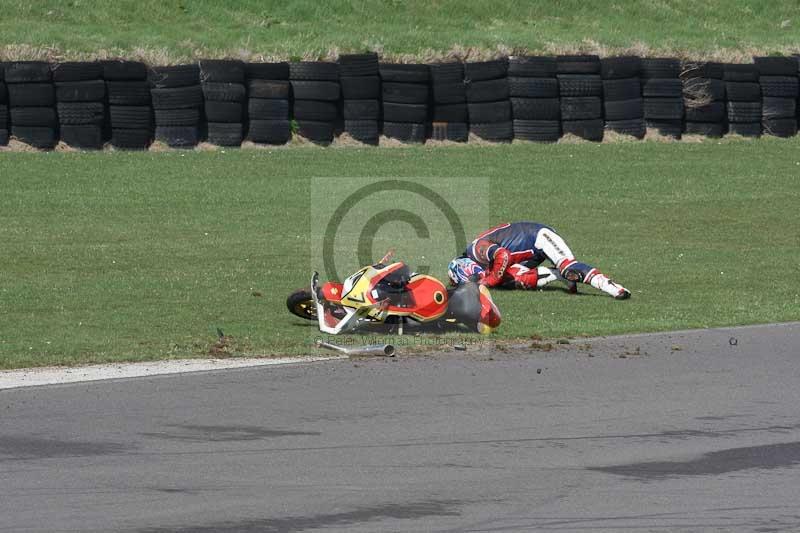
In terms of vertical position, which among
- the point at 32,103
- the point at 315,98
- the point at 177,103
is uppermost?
the point at 315,98

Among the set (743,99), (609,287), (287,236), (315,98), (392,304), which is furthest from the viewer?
(743,99)

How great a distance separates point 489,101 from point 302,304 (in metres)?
14.5

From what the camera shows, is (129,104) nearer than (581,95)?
Yes

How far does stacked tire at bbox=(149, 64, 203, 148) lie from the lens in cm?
2339

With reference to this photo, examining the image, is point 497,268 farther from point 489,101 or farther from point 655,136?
point 655,136

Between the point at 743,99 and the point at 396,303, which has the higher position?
the point at 743,99

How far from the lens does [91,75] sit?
75.0 feet

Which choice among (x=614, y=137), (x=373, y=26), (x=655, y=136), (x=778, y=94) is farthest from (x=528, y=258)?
(x=373, y=26)

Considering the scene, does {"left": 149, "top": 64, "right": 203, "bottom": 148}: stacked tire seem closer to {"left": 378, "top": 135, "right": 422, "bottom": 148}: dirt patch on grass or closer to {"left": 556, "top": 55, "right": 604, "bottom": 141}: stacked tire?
{"left": 378, "top": 135, "right": 422, "bottom": 148}: dirt patch on grass

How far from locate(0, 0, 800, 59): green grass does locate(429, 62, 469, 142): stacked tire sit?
340cm

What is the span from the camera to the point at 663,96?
89.1 feet

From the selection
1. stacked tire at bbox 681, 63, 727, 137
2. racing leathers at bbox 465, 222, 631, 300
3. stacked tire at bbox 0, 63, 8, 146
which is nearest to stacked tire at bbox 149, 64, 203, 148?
stacked tire at bbox 0, 63, 8, 146

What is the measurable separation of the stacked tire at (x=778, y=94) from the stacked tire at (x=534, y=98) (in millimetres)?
4456

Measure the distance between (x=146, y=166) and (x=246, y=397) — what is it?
48.5 ft
